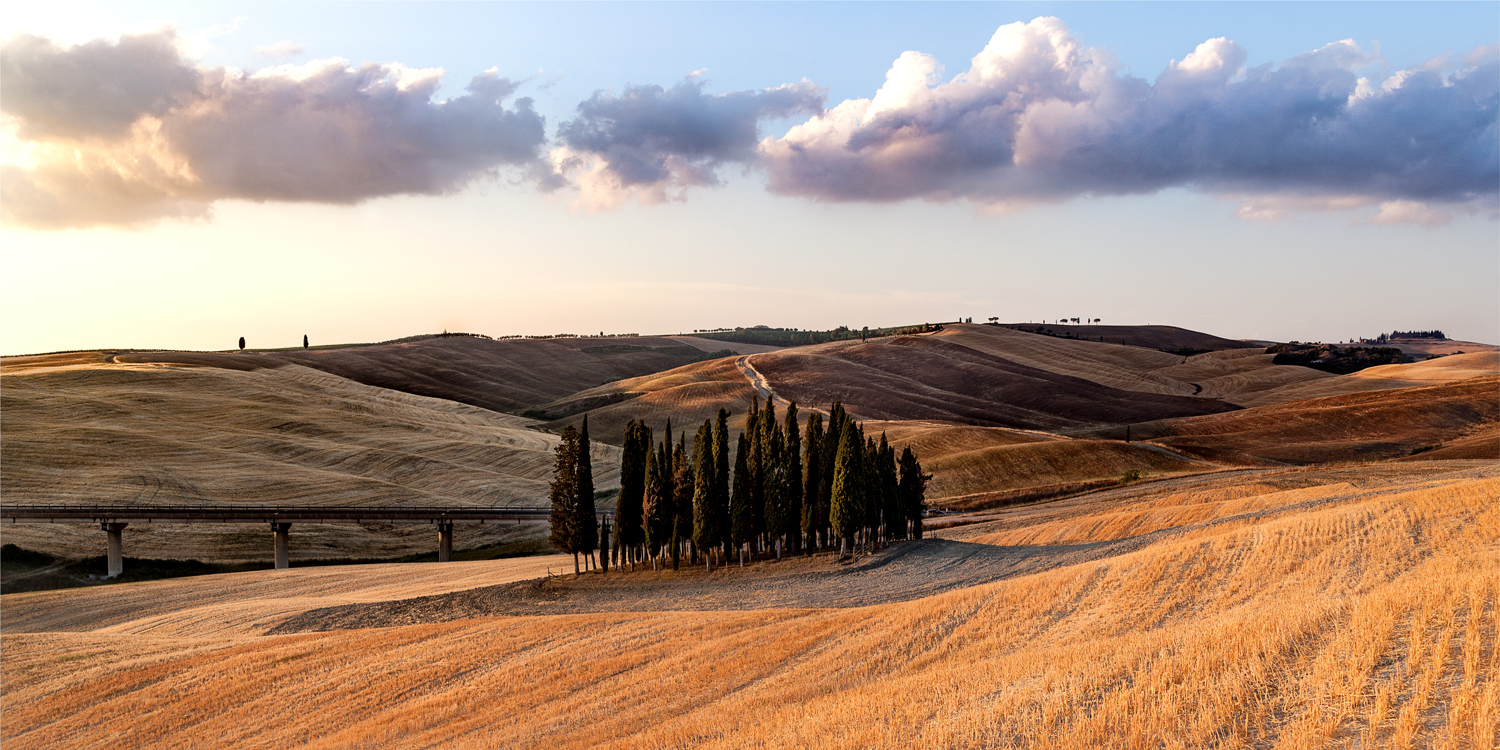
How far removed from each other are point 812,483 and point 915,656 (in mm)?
32695

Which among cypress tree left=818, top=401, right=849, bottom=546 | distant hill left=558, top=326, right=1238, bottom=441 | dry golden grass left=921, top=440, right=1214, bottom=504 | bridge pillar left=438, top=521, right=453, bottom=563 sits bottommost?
bridge pillar left=438, top=521, right=453, bottom=563

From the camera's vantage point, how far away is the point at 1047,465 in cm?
8712

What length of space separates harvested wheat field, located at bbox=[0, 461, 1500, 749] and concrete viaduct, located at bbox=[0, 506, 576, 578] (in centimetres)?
1792

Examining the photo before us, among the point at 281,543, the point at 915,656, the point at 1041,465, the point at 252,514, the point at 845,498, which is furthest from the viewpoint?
the point at 1041,465

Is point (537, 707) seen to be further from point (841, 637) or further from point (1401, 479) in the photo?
point (1401, 479)

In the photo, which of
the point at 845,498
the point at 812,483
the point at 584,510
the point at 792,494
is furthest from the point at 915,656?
the point at 584,510

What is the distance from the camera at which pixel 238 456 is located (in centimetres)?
9262

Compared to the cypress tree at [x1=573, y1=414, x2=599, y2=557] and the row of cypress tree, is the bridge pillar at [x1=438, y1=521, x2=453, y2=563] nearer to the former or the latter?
the row of cypress tree

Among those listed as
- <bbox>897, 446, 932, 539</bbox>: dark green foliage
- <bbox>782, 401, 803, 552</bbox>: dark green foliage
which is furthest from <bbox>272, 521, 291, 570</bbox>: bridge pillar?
<bbox>897, 446, 932, 539</bbox>: dark green foliage

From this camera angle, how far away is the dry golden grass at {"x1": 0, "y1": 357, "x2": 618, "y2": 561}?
75000mm

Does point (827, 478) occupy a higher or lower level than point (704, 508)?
higher

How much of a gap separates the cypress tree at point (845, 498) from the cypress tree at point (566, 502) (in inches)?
622

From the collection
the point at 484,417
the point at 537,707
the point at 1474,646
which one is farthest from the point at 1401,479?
the point at 484,417

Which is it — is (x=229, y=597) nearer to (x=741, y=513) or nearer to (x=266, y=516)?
(x=266, y=516)
